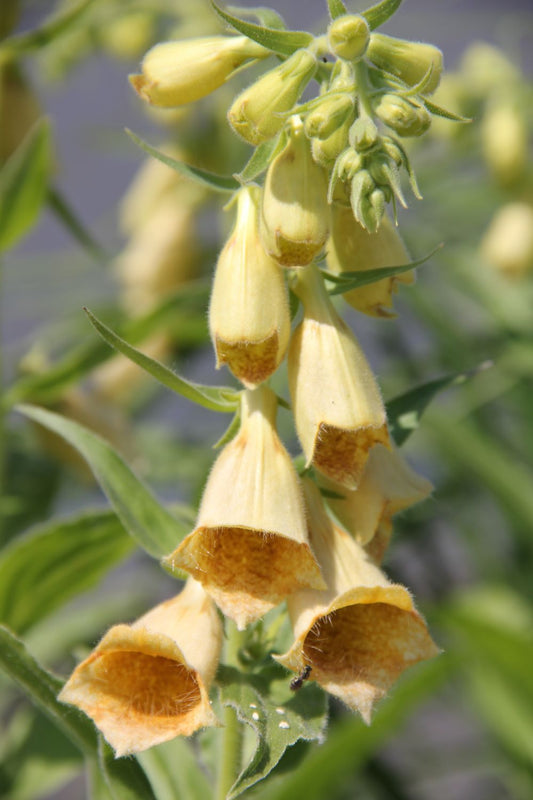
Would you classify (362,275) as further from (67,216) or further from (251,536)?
(67,216)

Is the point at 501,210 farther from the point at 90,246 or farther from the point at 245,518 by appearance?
the point at 245,518

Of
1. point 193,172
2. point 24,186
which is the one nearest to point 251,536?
point 193,172

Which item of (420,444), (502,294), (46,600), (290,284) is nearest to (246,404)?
(290,284)

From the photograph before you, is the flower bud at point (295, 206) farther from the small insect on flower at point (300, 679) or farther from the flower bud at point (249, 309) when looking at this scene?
the small insect on flower at point (300, 679)

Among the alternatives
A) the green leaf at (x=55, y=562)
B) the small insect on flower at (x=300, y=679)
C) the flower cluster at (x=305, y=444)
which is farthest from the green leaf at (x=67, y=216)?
the small insect on flower at (x=300, y=679)

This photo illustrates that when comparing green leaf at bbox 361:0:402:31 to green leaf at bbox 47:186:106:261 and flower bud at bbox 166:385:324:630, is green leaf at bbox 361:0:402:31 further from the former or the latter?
green leaf at bbox 47:186:106:261
